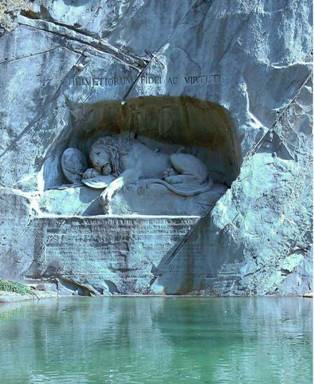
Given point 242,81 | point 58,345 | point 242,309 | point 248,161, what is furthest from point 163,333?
point 242,81

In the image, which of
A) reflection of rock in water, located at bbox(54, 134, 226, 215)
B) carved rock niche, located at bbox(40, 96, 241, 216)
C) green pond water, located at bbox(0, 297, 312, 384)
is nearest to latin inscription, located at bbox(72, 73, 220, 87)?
carved rock niche, located at bbox(40, 96, 241, 216)

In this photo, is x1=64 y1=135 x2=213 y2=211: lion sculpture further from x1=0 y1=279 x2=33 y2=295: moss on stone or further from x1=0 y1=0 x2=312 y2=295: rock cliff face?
x1=0 y1=279 x2=33 y2=295: moss on stone

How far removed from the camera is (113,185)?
1144 cm

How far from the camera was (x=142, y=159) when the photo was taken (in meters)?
12.0

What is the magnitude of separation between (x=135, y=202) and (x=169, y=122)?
1.50 m

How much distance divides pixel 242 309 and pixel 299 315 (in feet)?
2.95

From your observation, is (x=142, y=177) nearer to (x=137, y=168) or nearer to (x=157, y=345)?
(x=137, y=168)

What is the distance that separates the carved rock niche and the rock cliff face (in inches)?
1.4

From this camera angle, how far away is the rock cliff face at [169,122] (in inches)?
410

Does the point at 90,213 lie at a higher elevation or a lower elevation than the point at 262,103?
lower

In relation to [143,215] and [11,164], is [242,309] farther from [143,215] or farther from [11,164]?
[11,164]

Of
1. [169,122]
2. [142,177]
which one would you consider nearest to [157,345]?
[142,177]

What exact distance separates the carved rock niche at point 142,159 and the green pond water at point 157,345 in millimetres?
3648

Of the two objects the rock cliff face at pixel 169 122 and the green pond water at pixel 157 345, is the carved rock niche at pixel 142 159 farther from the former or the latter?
the green pond water at pixel 157 345
